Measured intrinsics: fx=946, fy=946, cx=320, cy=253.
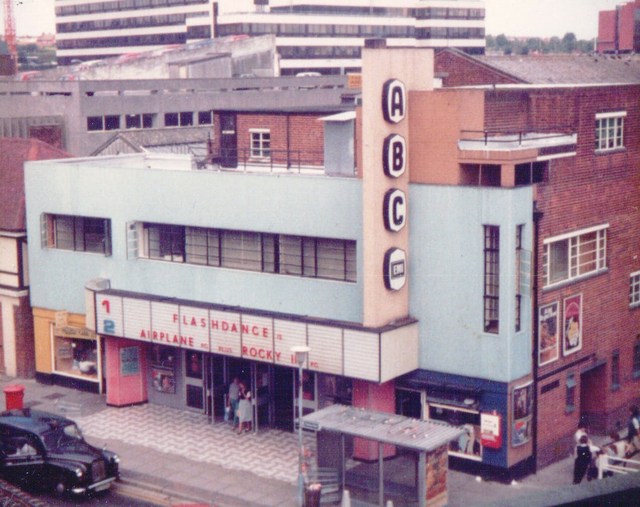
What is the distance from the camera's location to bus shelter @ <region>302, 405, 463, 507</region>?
21641mm

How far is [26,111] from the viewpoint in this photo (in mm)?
63125

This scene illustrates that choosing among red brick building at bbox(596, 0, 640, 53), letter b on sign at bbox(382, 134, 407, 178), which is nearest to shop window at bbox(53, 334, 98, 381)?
letter b on sign at bbox(382, 134, 407, 178)

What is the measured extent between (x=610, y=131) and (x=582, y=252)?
13.6ft

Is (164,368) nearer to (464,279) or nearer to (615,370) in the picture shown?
(464,279)

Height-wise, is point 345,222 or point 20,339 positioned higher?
point 345,222

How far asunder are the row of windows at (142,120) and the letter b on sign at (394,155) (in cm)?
4058

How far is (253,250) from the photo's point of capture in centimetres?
2883

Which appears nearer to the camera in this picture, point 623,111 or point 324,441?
point 324,441

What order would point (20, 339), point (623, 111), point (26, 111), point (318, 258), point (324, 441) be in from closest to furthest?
point (324, 441) < point (318, 258) < point (623, 111) < point (20, 339) < point (26, 111)

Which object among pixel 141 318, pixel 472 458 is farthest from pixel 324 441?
pixel 141 318

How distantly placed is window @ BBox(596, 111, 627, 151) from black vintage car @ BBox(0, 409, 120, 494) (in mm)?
17050

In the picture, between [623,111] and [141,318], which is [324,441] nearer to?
[141,318]

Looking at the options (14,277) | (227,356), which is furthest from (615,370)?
(14,277)

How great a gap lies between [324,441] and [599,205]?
11.7m
